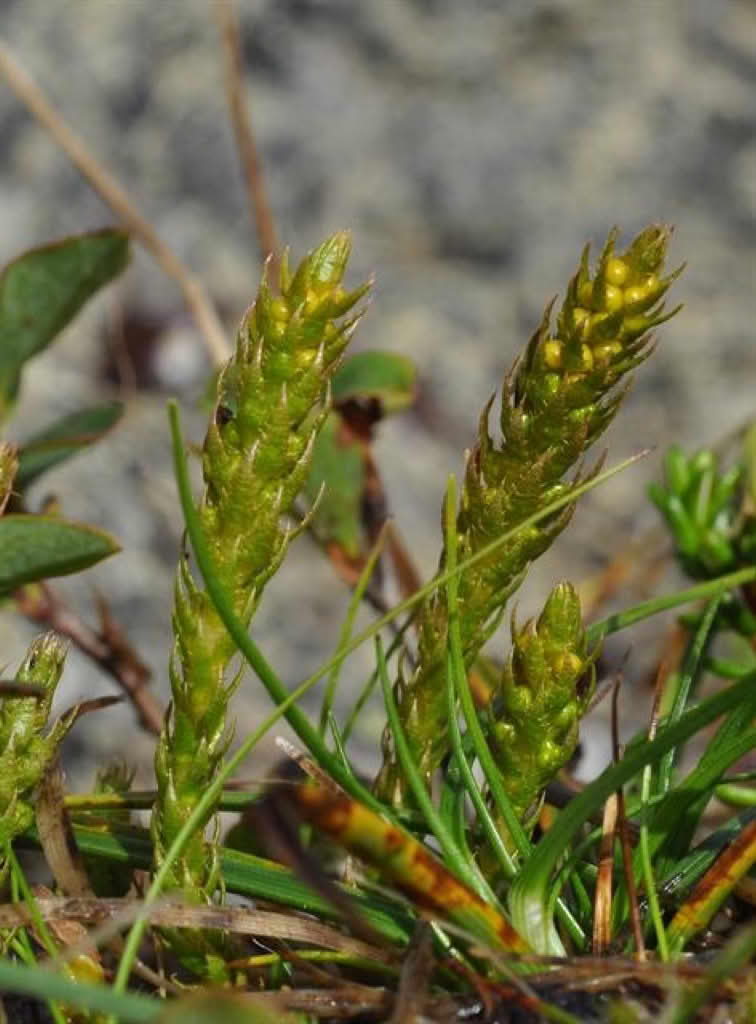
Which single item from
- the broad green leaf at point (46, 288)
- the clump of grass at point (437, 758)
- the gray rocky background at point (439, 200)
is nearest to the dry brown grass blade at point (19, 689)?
the clump of grass at point (437, 758)

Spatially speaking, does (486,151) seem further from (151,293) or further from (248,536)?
(248,536)

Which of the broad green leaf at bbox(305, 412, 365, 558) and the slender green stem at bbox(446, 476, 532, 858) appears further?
the broad green leaf at bbox(305, 412, 365, 558)

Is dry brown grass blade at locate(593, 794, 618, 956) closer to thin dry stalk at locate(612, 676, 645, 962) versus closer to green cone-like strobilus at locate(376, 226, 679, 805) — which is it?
thin dry stalk at locate(612, 676, 645, 962)

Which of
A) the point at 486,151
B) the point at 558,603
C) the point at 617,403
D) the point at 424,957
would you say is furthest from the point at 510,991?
the point at 486,151

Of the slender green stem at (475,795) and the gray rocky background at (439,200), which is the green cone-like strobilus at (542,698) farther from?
the gray rocky background at (439,200)

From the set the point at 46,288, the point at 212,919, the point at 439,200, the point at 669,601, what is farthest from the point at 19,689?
the point at 439,200

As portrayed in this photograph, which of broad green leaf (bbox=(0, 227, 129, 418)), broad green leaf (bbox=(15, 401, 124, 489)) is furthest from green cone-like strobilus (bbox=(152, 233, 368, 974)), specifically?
broad green leaf (bbox=(0, 227, 129, 418))

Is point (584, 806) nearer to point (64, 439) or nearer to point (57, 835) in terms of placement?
point (57, 835)
